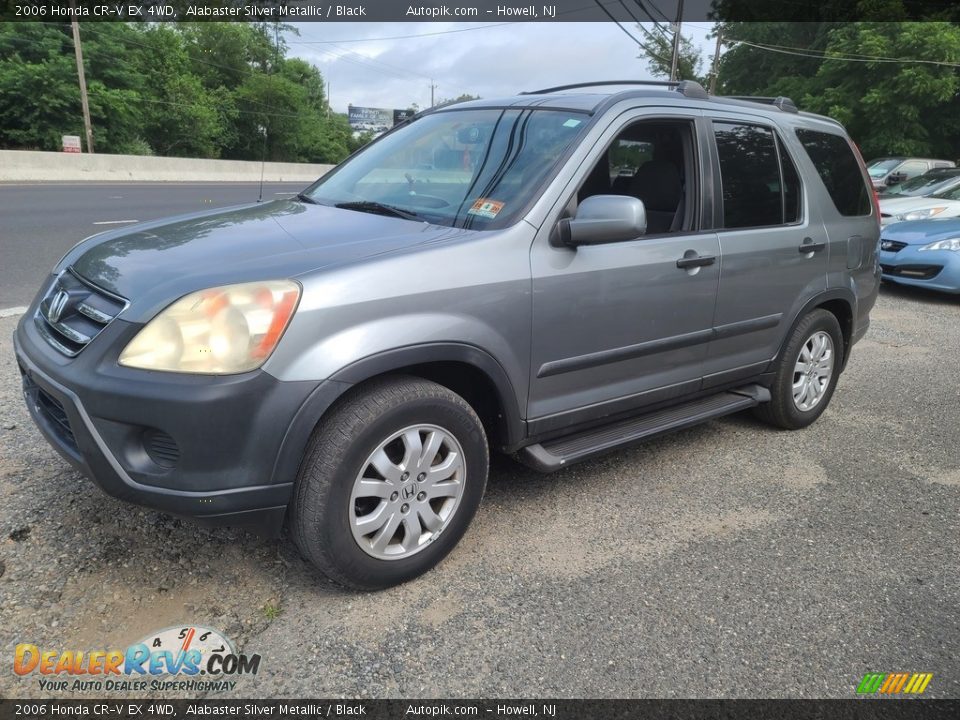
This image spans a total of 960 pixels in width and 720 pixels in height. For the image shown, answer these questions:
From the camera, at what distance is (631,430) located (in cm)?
337

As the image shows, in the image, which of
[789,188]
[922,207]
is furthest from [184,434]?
[922,207]

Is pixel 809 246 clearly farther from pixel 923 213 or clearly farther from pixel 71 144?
pixel 71 144

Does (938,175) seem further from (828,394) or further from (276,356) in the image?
(276,356)

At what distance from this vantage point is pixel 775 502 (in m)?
3.53

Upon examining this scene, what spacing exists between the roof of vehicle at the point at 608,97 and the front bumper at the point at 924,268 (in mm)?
5488

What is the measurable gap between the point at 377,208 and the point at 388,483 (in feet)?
4.23

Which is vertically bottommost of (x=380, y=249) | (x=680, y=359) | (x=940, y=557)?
(x=940, y=557)

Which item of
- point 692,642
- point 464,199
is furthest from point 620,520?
point 464,199

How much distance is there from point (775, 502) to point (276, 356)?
8.19ft

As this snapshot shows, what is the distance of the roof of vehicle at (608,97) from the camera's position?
129 inches

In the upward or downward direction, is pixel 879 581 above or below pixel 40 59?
below

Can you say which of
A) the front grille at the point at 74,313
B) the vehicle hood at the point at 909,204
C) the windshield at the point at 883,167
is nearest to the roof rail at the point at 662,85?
the front grille at the point at 74,313

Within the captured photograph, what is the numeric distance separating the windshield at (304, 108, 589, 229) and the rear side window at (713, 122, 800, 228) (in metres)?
0.96

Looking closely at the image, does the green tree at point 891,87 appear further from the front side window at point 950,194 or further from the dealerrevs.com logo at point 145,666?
the dealerrevs.com logo at point 145,666
